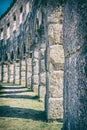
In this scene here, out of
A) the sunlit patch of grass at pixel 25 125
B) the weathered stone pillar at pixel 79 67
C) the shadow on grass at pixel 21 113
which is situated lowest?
the sunlit patch of grass at pixel 25 125

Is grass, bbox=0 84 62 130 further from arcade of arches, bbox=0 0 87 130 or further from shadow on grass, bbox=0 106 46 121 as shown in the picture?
arcade of arches, bbox=0 0 87 130

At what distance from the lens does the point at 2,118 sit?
5891 mm

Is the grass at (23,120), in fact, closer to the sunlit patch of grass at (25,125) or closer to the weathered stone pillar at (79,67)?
the sunlit patch of grass at (25,125)

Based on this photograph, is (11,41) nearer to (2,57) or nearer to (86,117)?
(2,57)

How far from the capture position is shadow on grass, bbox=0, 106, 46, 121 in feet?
19.7

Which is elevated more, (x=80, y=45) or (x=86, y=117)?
(x=80, y=45)

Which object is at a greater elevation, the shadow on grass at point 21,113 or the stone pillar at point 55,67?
the stone pillar at point 55,67

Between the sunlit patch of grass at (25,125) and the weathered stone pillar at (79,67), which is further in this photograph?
the sunlit patch of grass at (25,125)

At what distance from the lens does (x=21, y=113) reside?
6527mm

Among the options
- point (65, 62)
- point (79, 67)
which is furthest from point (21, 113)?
point (79, 67)

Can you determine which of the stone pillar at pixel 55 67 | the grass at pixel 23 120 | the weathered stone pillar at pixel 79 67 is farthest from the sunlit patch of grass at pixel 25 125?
the weathered stone pillar at pixel 79 67

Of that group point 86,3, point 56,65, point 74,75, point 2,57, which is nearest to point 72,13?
point 86,3

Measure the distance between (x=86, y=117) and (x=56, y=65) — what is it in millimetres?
3787

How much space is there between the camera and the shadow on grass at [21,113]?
19.7 ft
